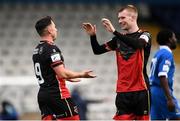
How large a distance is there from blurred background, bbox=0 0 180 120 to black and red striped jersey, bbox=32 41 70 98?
31.5 ft

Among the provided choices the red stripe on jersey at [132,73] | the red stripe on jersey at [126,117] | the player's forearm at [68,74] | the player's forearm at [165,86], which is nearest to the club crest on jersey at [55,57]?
the player's forearm at [68,74]

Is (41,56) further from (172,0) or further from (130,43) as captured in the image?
(172,0)

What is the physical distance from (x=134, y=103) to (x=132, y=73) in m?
0.39

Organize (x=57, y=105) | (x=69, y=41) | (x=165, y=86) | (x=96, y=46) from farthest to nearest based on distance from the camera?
(x=69, y=41) < (x=165, y=86) < (x=96, y=46) < (x=57, y=105)

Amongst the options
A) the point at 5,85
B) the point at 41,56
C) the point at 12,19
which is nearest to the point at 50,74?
the point at 41,56

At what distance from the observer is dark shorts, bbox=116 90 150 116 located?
31.5 ft

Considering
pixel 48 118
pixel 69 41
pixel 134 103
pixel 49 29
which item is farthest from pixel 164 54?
pixel 69 41

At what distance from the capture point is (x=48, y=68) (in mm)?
9422

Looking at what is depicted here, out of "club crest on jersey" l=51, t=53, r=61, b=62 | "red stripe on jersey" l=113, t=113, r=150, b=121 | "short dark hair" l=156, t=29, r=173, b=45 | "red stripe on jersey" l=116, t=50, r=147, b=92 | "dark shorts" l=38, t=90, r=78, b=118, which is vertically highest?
"short dark hair" l=156, t=29, r=173, b=45

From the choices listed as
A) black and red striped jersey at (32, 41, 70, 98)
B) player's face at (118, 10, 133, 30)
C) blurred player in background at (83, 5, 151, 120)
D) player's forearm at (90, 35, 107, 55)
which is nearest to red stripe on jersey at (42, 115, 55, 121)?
black and red striped jersey at (32, 41, 70, 98)

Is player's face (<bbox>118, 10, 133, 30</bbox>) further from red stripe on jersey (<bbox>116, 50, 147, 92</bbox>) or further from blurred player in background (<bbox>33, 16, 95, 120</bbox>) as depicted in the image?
blurred player in background (<bbox>33, 16, 95, 120</bbox>)

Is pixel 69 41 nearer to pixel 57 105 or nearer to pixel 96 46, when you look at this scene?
pixel 96 46

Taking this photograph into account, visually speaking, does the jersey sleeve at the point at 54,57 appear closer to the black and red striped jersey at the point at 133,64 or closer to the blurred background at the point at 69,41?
the black and red striped jersey at the point at 133,64

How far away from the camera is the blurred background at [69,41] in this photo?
21.0m
